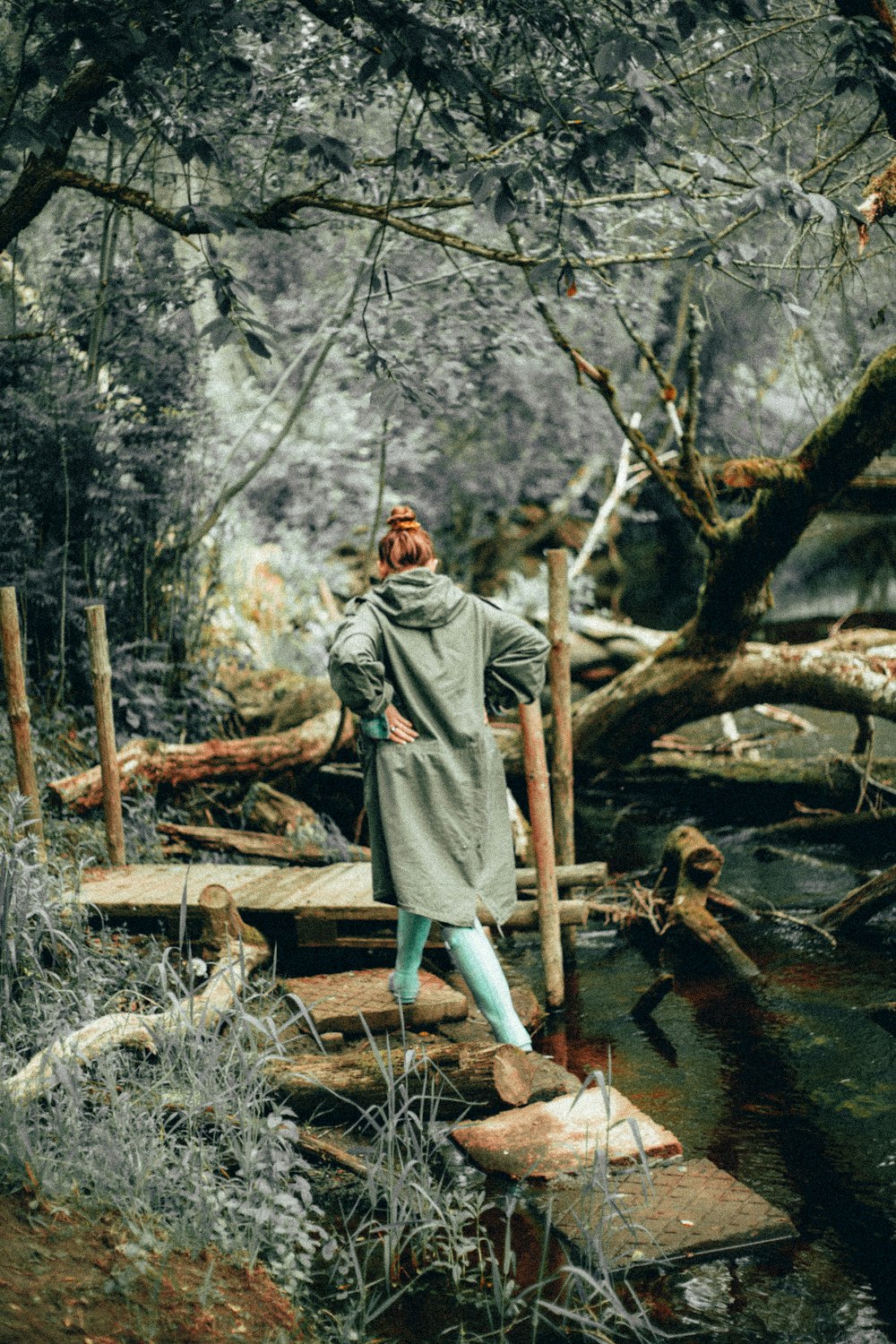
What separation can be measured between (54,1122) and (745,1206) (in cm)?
201

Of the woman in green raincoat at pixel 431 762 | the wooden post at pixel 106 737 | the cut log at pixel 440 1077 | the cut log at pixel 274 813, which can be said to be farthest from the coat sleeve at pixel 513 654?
A: the cut log at pixel 274 813

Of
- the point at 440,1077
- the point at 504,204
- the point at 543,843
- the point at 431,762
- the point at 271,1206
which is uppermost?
the point at 504,204

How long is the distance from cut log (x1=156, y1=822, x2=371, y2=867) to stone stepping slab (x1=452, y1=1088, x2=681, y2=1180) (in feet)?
10.8

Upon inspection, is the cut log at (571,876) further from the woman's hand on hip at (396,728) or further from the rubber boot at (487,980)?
the woman's hand on hip at (396,728)

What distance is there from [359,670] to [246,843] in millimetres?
3240

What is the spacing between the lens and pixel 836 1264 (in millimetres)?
3416

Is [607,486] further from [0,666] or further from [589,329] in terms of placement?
[0,666]

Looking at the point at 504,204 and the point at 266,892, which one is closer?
the point at 504,204

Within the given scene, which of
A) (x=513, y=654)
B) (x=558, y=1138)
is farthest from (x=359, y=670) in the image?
(x=558, y=1138)

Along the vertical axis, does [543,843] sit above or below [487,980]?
above

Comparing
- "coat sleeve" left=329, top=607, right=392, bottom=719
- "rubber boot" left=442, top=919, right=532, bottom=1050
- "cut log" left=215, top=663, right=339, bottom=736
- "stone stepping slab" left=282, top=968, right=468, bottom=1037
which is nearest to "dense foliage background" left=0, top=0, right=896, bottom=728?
"cut log" left=215, top=663, right=339, bottom=736

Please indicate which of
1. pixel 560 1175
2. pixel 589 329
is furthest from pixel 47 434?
pixel 589 329

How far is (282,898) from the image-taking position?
19.9 ft

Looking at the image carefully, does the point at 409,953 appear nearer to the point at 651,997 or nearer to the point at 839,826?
the point at 651,997
